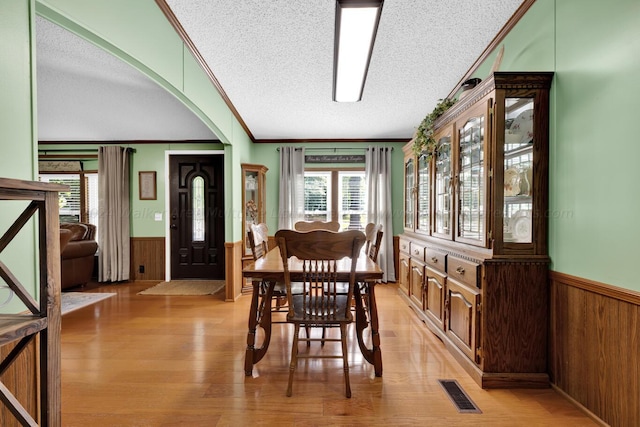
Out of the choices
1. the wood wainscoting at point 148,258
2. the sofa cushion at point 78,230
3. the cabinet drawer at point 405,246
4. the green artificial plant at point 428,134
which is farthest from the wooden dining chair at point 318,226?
the sofa cushion at point 78,230

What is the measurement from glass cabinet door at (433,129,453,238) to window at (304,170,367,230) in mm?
2324

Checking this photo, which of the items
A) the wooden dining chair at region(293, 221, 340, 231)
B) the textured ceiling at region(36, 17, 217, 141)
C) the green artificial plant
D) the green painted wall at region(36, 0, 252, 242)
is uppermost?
the textured ceiling at region(36, 17, 217, 141)

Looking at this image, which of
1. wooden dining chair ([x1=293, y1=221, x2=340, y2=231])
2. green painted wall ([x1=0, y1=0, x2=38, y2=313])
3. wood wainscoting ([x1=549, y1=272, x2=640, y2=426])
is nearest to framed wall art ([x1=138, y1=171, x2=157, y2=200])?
wooden dining chair ([x1=293, y1=221, x2=340, y2=231])

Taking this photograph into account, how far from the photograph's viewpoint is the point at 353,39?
2137mm

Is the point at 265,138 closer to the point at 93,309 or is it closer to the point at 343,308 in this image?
the point at 93,309

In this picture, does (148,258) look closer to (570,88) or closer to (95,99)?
(95,99)

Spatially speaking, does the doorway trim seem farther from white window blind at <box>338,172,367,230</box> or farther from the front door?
white window blind at <box>338,172,367,230</box>

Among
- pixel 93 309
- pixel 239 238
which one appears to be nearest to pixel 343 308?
pixel 239 238

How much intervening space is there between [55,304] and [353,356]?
6.86 ft

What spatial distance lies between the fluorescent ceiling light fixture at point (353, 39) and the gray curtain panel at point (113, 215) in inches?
168

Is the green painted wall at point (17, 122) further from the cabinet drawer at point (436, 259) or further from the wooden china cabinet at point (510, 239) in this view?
the cabinet drawer at point (436, 259)

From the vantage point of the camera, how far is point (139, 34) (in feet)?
6.14

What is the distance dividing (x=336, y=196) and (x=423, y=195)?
6.84 ft

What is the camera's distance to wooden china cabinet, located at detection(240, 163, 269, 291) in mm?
4605
